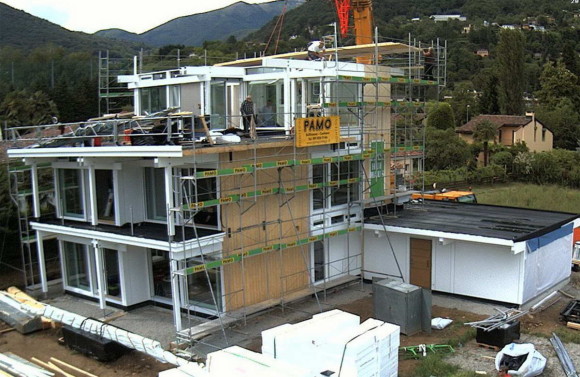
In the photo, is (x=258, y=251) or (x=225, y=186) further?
(x=258, y=251)

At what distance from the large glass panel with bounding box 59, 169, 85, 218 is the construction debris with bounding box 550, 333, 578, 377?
43.2 ft

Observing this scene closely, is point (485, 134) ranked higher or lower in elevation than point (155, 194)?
higher

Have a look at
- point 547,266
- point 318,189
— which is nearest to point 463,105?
point 547,266

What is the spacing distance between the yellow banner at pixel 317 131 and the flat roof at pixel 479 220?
333cm

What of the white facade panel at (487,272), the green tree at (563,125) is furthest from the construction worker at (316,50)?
the green tree at (563,125)

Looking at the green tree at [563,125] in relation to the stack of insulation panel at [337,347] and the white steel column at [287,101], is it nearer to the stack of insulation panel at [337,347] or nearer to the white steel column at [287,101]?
the white steel column at [287,101]

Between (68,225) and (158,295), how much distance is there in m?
3.34

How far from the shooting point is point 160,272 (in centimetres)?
1684

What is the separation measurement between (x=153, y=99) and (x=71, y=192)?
393 cm

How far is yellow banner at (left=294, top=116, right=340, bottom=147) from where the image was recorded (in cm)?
1591

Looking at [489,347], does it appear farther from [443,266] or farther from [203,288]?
[203,288]

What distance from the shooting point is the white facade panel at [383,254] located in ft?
59.7

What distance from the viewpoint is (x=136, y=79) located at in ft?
63.7

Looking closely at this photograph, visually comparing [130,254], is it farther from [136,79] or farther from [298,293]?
[136,79]
